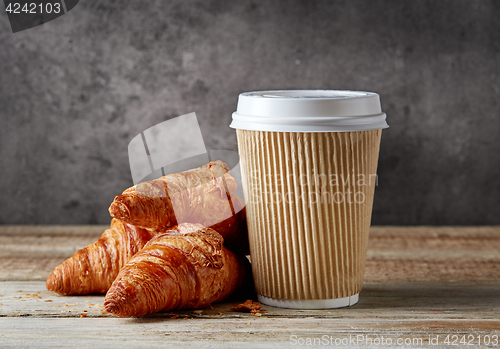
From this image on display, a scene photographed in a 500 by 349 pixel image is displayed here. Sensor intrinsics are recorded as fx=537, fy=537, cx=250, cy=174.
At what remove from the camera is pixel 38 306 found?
4.70 ft

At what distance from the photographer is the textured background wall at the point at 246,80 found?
8.71 ft

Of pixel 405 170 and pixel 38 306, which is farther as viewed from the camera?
pixel 405 170

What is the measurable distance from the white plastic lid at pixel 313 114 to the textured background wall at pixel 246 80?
1357 millimetres

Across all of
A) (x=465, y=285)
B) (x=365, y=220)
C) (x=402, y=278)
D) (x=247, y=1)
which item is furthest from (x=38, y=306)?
(x=247, y=1)

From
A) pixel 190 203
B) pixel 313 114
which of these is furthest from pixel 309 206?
pixel 190 203

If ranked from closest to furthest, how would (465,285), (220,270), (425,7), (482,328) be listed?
(482,328) < (220,270) < (465,285) < (425,7)

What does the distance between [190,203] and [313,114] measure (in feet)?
1.40

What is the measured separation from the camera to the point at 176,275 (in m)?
1.33

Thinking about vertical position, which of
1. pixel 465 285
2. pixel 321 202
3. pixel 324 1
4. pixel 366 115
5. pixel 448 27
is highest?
pixel 324 1

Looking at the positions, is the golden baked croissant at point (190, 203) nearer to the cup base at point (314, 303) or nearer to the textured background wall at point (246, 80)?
the cup base at point (314, 303)

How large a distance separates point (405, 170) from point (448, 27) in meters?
0.73

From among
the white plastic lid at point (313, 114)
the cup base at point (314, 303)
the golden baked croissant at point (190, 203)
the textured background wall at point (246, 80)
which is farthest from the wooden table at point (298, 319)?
the textured background wall at point (246, 80)

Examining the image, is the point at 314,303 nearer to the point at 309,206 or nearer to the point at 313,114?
the point at 309,206

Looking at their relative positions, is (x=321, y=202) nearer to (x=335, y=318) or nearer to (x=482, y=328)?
(x=335, y=318)
